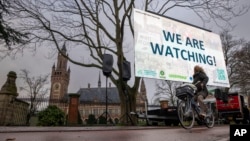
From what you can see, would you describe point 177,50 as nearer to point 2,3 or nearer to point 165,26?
point 165,26

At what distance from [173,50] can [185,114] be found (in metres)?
6.68

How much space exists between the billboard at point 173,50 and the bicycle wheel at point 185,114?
4.58 metres

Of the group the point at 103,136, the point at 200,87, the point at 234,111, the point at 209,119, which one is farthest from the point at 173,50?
the point at 103,136

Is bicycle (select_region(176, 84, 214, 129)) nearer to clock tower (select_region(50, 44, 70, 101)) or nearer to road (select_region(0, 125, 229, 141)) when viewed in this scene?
road (select_region(0, 125, 229, 141))

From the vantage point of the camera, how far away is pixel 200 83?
6.70 m

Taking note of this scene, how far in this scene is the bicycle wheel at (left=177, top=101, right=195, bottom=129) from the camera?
6.04m

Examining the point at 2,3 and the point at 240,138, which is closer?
the point at 240,138

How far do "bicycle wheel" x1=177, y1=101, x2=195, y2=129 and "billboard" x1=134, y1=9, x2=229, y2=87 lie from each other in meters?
4.58

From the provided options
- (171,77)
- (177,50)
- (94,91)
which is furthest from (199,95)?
(94,91)

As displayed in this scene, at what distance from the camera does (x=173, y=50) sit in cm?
1241

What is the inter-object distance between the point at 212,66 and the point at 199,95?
7707 mm

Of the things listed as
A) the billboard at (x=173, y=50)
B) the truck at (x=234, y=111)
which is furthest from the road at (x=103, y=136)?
the truck at (x=234, y=111)

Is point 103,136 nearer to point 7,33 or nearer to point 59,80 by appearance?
point 7,33

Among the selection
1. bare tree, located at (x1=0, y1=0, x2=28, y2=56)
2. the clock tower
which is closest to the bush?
bare tree, located at (x1=0, y1=0, x2=28, y2=56)
